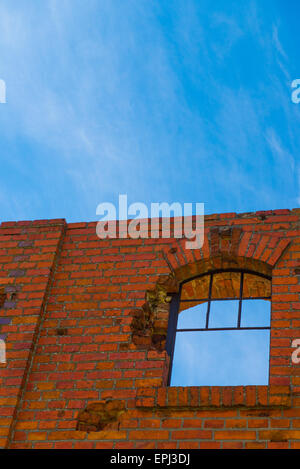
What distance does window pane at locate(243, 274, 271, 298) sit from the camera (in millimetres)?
7609

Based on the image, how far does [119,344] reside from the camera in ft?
23.0

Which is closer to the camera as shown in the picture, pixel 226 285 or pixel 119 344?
pixel 119 344

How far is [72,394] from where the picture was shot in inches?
264

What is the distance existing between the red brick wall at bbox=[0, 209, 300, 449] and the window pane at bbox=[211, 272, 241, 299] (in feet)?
0.49

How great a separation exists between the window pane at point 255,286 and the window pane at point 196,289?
403mm

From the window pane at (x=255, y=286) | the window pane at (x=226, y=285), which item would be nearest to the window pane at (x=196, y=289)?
the window pane at (x=226, y=285)

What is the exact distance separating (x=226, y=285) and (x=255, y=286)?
0.30 m

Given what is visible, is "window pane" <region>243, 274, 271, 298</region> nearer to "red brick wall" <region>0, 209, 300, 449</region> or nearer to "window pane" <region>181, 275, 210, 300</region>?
"red brick wall" <region>0, 209, 300, 449</region>

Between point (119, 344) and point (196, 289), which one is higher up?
point (196, 289)

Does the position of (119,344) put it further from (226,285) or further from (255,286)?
(255,286)

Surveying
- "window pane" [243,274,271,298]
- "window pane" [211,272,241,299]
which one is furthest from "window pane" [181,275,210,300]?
"window pane" [243,274,271,298]

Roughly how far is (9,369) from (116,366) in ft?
3.28

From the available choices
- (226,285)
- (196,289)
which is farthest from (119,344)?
(226,285)

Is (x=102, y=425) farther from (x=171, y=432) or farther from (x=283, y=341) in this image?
(x=283, y=341)
